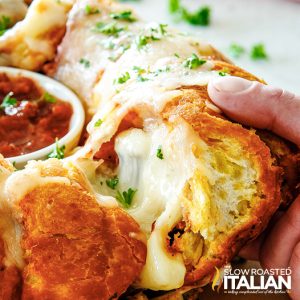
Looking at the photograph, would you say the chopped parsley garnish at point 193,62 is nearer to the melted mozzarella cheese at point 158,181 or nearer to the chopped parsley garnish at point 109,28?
the melted mozzarella cheese at point 158,181

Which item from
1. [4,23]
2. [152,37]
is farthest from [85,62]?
[4,23]

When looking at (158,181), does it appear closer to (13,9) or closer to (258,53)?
(13,9)

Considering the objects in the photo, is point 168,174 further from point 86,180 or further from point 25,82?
point 25,82

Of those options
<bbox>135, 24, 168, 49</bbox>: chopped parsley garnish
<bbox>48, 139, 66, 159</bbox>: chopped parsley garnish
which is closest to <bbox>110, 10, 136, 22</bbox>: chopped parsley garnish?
<bbox>135, 24, 168, 49</bbox>: chopped parsley garnish

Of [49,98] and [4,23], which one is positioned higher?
[4,23]

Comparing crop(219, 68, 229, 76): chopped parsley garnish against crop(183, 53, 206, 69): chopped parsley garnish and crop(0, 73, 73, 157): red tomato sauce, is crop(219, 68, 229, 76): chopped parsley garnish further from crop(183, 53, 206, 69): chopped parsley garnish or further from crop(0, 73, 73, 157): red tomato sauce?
crop(0, 73, 73, 157): red tomato sauce
